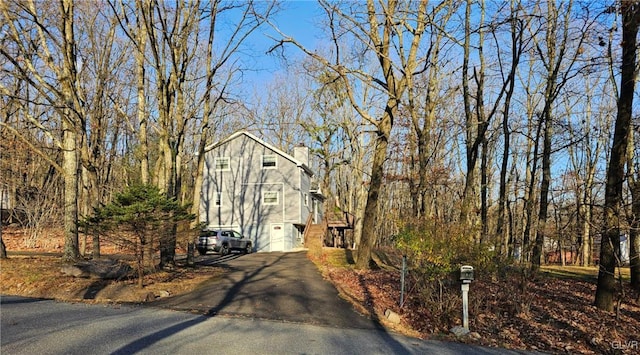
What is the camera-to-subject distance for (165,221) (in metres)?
11.6

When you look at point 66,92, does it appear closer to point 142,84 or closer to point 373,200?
point 142,84

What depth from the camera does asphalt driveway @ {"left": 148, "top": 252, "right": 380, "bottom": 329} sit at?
9.26 m

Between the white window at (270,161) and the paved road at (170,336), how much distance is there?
25235 mm

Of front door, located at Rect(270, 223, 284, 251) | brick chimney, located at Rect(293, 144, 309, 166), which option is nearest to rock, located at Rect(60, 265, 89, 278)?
front door, located at Rect(270, 223, 284, 251)

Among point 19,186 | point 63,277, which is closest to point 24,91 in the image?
point 19,186

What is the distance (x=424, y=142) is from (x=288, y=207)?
16625 millimetres

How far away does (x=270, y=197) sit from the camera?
111ft

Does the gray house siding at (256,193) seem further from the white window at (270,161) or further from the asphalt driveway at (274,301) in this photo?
the asphalt driveway at (274,301)

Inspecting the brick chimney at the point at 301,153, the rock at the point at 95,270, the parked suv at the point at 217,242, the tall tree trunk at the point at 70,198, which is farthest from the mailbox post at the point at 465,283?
the brick chimney at the point at 301,153

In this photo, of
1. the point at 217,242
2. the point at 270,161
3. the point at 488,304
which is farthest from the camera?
the point at 270,161

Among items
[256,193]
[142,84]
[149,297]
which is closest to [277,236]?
[256,193]

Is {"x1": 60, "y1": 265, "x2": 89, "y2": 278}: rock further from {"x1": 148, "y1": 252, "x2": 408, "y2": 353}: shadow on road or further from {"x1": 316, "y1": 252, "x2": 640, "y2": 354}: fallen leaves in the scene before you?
{"x1": 316, "y1": 252, "x2": 640, "y2": 354}: fallen leaves

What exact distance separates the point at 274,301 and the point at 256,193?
23.7 meters

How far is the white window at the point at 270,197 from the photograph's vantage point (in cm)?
3384
